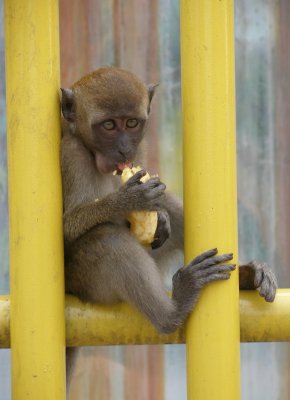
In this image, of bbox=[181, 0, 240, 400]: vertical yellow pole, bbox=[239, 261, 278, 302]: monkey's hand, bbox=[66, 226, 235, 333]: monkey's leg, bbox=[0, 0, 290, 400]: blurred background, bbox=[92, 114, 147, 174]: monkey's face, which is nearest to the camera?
bbox=[181, 0, 240, 400]: vertical yellow pole

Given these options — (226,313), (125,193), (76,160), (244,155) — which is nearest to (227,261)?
(226,313)

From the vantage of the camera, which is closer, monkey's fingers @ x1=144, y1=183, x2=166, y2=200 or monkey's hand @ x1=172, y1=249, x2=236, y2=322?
monkey's hand @ x1=172, y1=249, x2=236, y2=322

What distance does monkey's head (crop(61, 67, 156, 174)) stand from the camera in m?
3.52

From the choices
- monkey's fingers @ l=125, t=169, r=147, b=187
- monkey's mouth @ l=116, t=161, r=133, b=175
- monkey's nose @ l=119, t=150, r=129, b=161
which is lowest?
monkey's fingers @ l=125, t=169, r=147, b=187

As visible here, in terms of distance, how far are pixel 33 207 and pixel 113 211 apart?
18.8 inches

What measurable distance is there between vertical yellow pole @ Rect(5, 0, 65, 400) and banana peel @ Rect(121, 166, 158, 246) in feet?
1.64

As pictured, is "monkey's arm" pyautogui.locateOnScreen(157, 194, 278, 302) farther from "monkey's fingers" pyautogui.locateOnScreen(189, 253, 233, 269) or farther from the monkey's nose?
the monkey's nose

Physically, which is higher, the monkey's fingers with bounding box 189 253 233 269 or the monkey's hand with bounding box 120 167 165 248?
the monkey's hand with bounding box 120 167 165 248

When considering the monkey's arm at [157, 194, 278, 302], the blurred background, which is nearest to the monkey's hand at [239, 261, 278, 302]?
the monkey's arm at [157, 194, 278, 302]

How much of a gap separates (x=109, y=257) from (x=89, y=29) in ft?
6.87

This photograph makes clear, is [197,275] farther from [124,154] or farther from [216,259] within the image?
[124,154]

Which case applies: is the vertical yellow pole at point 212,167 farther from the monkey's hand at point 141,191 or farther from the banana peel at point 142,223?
the banana peel at point 142,223

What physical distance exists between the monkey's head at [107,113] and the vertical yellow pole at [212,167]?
579 mm

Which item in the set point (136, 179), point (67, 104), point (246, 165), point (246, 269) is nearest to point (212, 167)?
point (136, 179)
